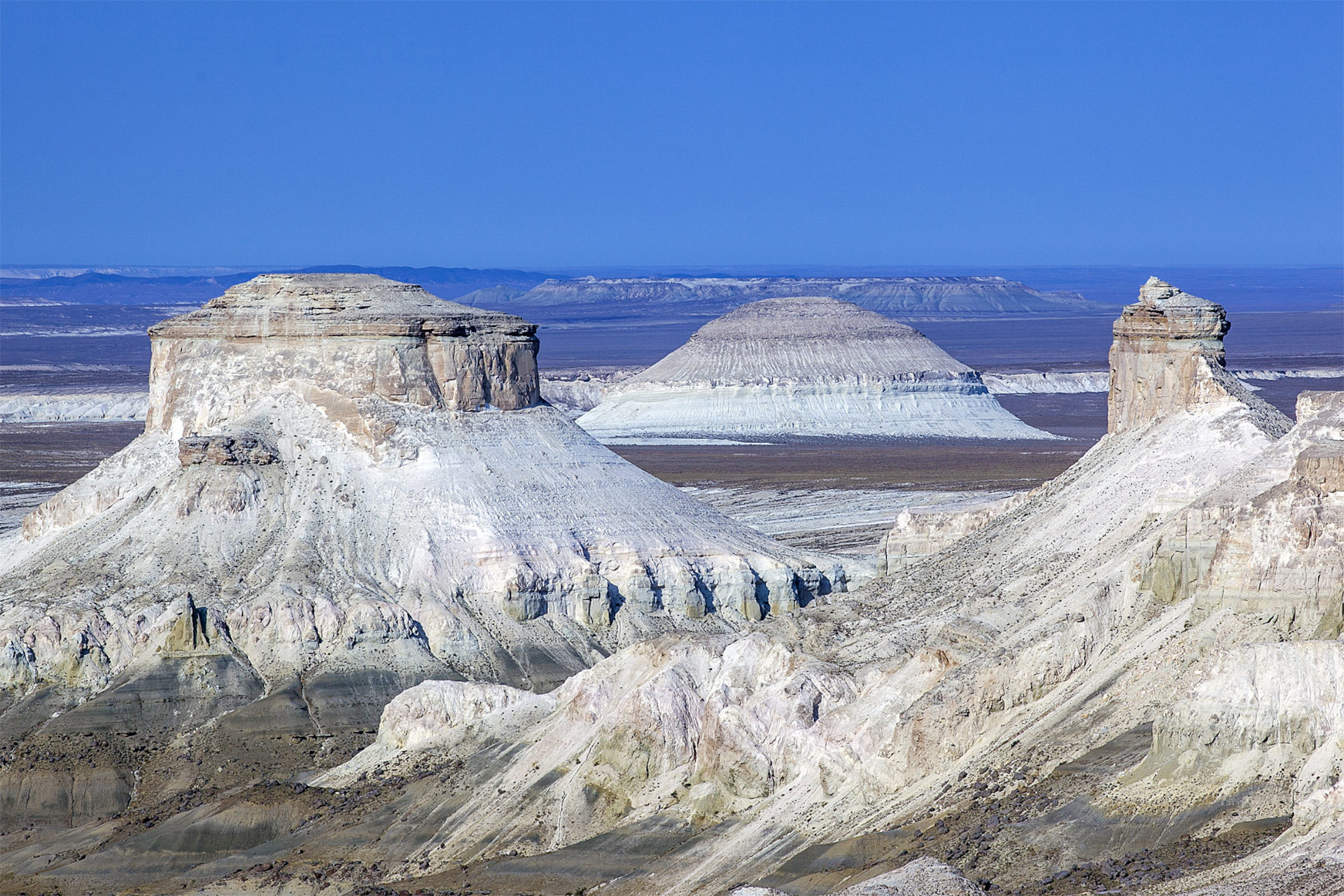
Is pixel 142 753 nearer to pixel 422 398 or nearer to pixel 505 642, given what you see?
pixel 505 642

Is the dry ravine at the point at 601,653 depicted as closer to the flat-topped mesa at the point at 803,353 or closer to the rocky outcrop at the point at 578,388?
the flat-topped mesa at the point at 803,353

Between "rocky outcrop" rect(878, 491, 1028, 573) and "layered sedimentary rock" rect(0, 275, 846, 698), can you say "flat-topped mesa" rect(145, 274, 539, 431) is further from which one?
"rocky outcrop" rect(878, 491, 1028, 573)

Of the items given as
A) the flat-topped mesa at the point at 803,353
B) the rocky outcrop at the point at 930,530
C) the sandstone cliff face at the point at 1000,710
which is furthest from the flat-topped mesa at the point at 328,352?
the flat-topped mesa at the point at 803,353

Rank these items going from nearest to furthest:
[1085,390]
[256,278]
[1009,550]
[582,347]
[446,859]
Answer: [446,859] → [1009,550] → [256,278] → [1085,390] → [582,347]

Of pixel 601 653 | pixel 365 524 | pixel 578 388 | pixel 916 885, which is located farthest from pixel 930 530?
pixel 578 388

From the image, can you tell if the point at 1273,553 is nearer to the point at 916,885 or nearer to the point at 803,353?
the point at 916,885

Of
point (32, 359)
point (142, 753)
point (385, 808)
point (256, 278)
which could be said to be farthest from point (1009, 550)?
point (32, 359)
